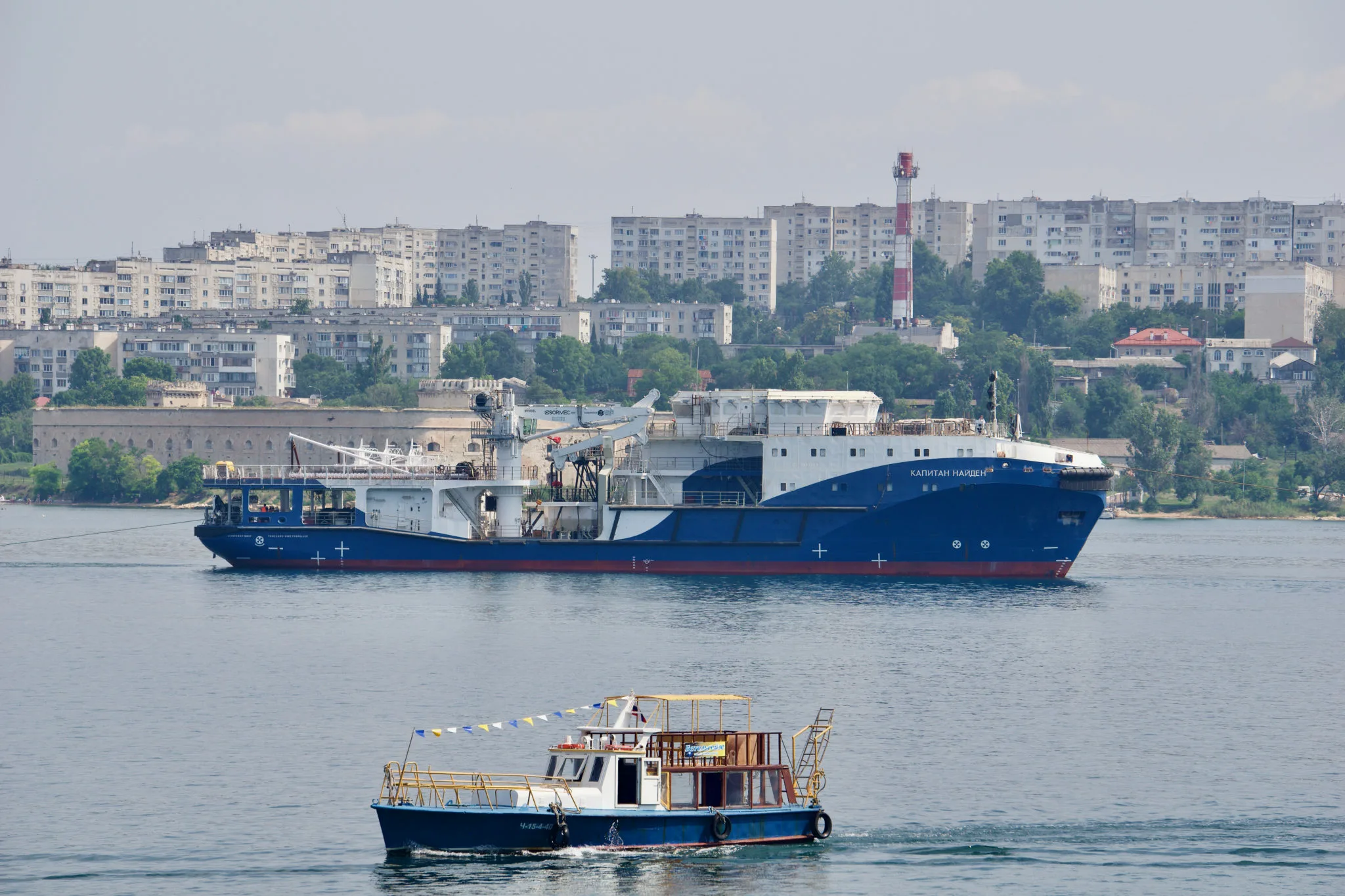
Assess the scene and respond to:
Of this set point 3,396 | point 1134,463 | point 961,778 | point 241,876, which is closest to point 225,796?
point 241,876

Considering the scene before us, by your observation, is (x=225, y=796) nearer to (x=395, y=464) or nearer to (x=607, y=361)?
(x=395, y=464)

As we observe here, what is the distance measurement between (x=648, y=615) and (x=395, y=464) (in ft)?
73.4

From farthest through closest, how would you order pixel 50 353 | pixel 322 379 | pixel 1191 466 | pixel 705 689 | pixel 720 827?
pixel 50 353
pixel 322 379
pixel 1191 466
pixel 705 689
pixel 720 827

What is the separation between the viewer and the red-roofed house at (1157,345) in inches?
7559

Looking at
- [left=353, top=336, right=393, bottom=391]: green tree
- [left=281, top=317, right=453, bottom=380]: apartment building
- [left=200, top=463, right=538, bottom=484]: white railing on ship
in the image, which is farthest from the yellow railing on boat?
[left=281, top=317, right=453, bottom=380]: apartment building

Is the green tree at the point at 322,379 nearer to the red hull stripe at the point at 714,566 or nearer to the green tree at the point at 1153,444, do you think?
the green tree at the point at 1153,444

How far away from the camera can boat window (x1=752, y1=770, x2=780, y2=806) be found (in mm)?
36844

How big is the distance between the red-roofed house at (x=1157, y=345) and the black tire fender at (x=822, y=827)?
161m

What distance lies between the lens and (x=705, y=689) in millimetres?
50406

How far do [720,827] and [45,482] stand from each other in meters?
128

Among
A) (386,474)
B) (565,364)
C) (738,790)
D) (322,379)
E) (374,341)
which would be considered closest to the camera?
(738,790)

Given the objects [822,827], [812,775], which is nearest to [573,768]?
[812,775]

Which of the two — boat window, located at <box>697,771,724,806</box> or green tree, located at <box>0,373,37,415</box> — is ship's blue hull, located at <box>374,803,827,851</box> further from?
green tree, located at <box>0,373,37,415</box>

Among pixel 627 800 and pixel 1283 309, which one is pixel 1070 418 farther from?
pixel 627 800
